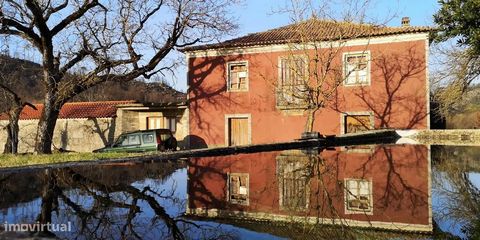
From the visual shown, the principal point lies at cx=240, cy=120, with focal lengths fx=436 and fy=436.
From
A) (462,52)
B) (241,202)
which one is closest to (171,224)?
(241,202)

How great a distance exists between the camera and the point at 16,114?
2261 cm

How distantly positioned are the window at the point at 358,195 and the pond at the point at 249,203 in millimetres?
14

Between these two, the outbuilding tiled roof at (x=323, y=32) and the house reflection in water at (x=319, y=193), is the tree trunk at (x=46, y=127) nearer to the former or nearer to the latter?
the outbuilding tiled roof at (x=323, y=32)

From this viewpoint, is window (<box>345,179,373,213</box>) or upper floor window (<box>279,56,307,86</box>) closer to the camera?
window (<box>345,179,373,213</box>)

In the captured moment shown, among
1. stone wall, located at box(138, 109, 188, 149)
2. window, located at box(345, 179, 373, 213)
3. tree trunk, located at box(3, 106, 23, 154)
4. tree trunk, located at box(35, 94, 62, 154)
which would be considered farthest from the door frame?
window, located at box(345, 179, 373, 213)

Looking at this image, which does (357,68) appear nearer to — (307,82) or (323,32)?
(323,32)

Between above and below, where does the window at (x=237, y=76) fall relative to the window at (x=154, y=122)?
above

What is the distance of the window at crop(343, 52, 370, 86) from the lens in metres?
22.7

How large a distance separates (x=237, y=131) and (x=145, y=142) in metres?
6.72

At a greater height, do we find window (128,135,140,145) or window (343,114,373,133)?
window (343,114,373,133)

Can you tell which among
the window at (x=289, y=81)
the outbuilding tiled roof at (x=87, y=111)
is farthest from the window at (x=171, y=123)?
the window at (x=289, y=81)

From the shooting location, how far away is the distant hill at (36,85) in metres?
22.7

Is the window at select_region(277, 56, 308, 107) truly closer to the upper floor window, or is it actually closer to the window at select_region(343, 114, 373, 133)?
the upper floor window

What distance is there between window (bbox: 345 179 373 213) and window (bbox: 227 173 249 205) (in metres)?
1.37
